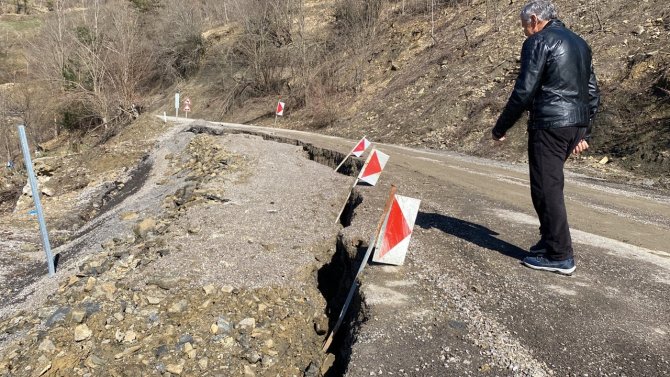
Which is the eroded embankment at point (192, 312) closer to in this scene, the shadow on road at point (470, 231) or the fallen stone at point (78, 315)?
the fallen stone at point (78, 315)

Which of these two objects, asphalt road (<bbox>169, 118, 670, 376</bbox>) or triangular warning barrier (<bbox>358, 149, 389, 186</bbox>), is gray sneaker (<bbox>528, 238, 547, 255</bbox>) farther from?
triangular warning barrier (<bbox>358, 149, 389, 186</bbox>)

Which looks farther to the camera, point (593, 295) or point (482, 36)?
point (482, 36)

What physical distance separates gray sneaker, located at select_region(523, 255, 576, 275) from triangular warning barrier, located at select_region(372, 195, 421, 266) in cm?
115

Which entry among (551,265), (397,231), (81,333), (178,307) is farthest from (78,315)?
(551,265)

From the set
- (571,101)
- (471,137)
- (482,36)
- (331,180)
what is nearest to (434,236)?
(571,101)

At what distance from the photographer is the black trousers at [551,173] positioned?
142 inches

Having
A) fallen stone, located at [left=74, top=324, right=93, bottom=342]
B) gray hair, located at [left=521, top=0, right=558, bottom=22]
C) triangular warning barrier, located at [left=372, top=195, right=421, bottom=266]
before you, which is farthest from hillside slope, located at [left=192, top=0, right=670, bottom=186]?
fallen stone, located at [left=74, top=324, right=93, bottom=342]

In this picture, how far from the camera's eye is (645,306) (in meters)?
3.39

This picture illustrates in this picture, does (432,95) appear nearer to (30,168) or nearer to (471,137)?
(471,137)

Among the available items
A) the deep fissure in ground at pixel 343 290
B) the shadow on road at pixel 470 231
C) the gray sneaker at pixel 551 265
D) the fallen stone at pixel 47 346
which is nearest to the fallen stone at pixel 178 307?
the fallen stone at pixel 47 346

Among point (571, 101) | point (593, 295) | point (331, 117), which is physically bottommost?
point (331, 117)

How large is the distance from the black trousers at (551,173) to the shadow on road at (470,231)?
0.70 meters

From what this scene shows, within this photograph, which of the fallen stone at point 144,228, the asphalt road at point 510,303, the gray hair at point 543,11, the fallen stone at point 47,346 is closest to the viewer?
the asphalt road at point 510,303

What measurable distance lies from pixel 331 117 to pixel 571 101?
20.1m
